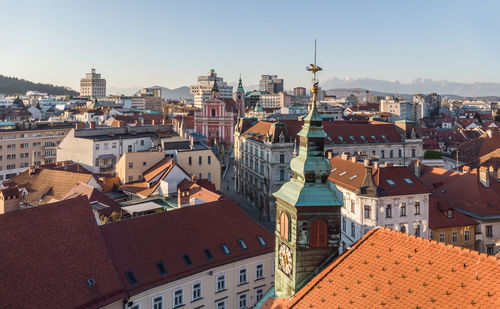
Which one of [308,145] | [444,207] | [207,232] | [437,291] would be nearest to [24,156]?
[207,232]

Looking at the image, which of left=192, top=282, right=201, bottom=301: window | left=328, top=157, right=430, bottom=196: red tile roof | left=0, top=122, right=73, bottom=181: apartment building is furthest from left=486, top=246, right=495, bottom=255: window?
left=0, top=122, right=73, bottom=181: apartment building

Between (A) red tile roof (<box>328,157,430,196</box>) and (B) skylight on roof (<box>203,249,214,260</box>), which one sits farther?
(A) red tile roof (<box>328,157,430,196</box>)

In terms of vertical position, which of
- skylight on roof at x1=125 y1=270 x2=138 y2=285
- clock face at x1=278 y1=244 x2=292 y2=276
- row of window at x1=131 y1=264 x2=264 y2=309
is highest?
clock face at x1=278 y1=244 x2=292 y2=276

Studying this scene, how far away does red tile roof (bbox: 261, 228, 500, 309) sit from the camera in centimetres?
1136

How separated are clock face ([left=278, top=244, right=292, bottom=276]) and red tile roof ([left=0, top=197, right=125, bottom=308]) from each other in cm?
1181

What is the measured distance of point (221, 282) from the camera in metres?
29.8

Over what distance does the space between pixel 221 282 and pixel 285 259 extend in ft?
46.2

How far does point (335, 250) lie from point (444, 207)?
108 ft

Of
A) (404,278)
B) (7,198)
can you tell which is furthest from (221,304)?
(404,278)

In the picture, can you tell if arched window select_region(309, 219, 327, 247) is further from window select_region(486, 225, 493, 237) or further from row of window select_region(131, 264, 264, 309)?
window select_region(486, 225, 493, 237)

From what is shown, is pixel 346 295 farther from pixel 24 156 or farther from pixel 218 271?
pixel 24 156

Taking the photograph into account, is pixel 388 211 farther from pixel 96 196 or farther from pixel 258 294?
pixel 96 196

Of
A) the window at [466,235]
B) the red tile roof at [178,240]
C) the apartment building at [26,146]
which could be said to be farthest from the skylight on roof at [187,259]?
the apartment building at [26,146]

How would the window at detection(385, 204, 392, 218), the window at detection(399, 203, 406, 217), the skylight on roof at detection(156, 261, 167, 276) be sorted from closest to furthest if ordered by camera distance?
the skylight on roof at detection(156, 261, 167, 276)
the window at detection(385, 204, 392, 218)
the window at detection(399, 203, 406, 217)
